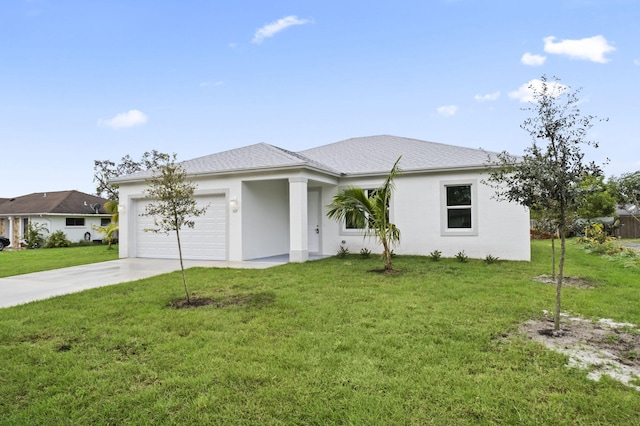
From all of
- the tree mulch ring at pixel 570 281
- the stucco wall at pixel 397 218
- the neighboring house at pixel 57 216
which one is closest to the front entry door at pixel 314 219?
the stucco wall at pixel 397 218

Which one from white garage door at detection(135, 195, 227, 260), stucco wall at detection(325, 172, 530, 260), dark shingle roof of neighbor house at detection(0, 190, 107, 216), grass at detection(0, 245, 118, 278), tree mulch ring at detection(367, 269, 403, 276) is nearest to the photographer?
tree mulch ring at detection(367, 269, 403, 276)

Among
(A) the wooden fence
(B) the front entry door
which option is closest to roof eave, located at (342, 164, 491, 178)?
(B) the front entry door

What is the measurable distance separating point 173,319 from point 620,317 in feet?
20.7

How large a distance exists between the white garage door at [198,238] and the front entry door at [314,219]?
3.23 m

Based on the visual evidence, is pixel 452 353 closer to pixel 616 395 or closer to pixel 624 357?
pixel 616 395

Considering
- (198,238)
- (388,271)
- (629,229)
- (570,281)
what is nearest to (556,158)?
(570,281)

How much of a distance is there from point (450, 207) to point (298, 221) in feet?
16.9

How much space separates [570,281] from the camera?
783 cm

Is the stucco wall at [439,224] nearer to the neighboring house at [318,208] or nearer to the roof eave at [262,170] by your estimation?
the neighboring house at [318,208]

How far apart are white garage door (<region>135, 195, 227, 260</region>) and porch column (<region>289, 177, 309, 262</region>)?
261cm

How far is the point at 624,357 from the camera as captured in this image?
3672 mm

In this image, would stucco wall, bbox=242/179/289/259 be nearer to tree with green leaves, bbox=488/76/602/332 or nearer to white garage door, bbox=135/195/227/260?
white garage door, bbox=135/195/227/260

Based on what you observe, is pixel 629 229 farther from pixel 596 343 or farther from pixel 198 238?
pixel 198 238

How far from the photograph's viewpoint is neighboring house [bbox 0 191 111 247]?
957 inches
